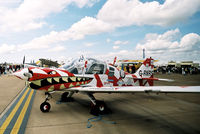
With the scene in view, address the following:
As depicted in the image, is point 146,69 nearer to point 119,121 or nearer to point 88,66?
point 88,66

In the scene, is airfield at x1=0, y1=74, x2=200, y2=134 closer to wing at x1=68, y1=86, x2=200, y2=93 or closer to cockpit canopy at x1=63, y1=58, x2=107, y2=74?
wing at x1=68, y1=86, x2=200, y2=93

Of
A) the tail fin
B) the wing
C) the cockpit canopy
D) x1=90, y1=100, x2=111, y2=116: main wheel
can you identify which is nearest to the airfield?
x1=90, y1=100, x2=111, y2=116: main wheel

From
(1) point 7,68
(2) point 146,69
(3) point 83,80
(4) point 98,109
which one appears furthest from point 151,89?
(1) point 7,68

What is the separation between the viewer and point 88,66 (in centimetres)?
621

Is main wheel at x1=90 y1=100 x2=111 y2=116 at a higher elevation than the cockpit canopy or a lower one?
lower

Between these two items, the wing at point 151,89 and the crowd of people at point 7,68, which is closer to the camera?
the wing at point 151,89

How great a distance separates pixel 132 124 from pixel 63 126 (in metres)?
2.04

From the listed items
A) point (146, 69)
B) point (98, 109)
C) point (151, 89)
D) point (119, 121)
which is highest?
point (146, 69)

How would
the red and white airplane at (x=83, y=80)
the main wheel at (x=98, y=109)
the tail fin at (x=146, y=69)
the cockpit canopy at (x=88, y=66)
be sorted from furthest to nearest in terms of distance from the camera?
the tail fin at (x=146, y=69), the cockpit canopy at (x=88, y=66), the main wheel at (x=98, y=109), the red and white airplane at (x=83, y=80)

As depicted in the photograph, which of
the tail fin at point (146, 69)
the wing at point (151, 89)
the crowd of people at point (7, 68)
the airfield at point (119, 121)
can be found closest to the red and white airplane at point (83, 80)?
the wing at point (151, 89)

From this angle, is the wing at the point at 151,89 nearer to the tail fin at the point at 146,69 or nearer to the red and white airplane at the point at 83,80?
the red and white airplane at the point at 83,80

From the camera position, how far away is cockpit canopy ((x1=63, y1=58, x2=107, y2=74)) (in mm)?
6105

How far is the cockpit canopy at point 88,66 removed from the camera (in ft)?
20.0

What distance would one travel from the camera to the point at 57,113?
5691 millimetres
